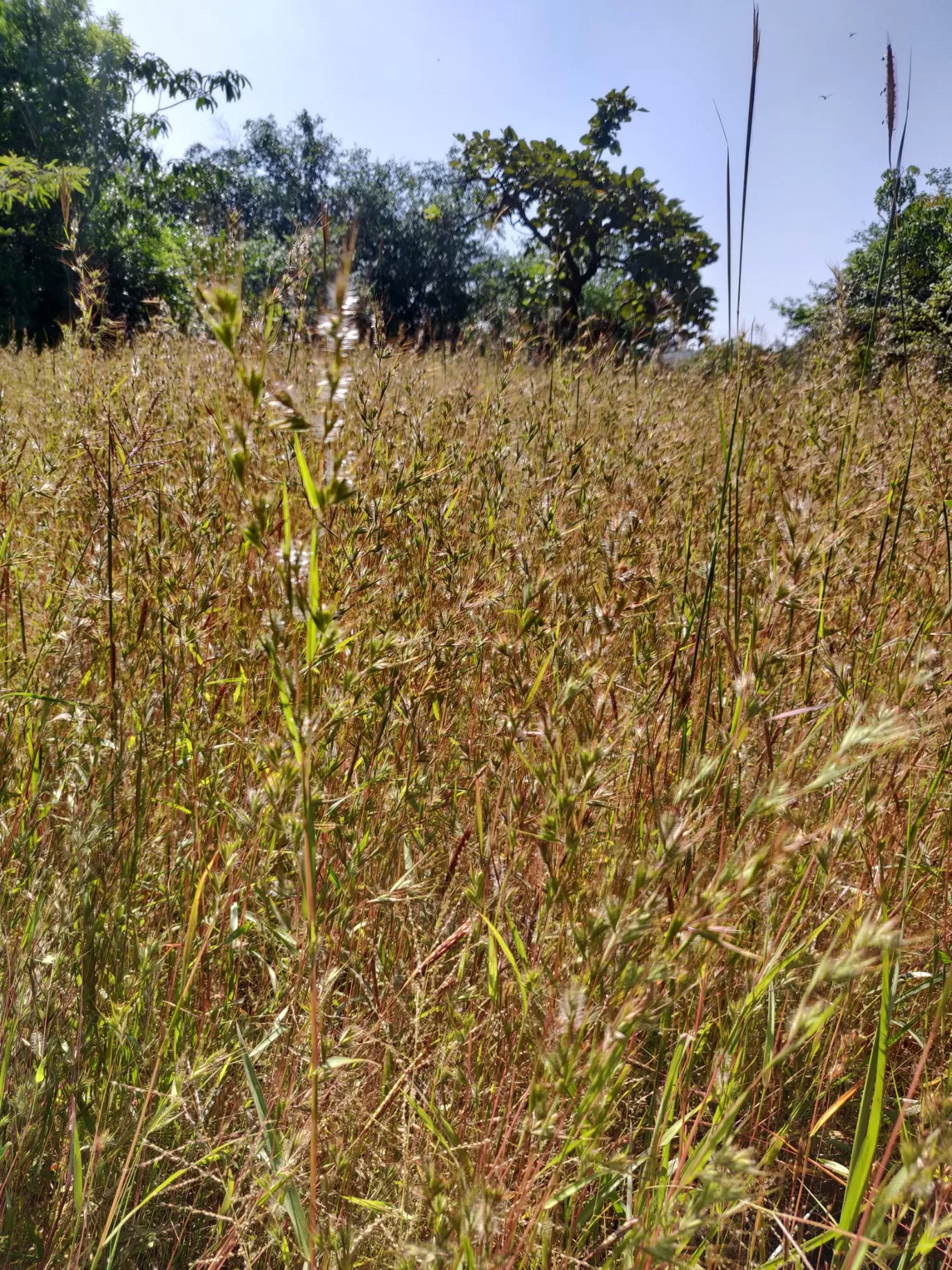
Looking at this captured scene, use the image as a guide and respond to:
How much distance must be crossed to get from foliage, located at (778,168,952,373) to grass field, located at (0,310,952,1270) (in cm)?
52

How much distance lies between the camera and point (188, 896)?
1237mm

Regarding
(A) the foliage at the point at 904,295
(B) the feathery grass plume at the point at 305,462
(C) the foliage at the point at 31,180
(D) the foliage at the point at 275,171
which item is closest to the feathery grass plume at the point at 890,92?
(A) the foliage at the point at 904,295

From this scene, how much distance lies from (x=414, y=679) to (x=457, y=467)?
2.73 ft

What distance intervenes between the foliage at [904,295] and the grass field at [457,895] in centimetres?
52

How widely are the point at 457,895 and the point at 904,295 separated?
1.29 meters

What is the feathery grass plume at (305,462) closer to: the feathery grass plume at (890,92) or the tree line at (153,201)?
the feathery grass plume at (890,92)

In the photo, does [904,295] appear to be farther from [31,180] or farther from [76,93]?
[76,93]

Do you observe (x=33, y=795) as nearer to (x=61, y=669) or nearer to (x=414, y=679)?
(x=61, y=669)

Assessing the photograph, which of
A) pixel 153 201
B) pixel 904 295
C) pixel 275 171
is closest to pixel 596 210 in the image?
pixel 153 201

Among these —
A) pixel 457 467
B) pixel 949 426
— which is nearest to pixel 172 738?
pixel 457 467

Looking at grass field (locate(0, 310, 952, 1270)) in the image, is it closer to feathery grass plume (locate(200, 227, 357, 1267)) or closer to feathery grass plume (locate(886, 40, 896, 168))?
feathery grass plume (locate(200, 227, 357, 1267))

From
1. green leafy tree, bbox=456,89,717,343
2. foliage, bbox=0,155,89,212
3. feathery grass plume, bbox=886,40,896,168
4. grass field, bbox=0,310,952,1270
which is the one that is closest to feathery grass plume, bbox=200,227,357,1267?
grass field, bbox=0,310,952,1270

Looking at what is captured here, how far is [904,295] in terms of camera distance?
138 centimetres

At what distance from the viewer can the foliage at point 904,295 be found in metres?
1.62
